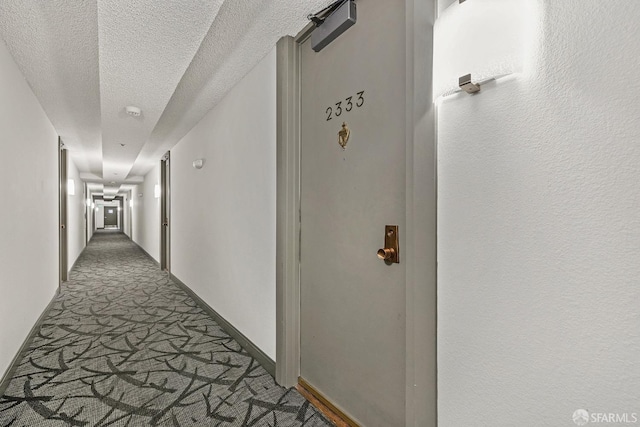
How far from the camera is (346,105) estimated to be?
5.55 ft

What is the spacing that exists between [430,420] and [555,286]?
2.44 feet

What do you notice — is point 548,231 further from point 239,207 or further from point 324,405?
point 239,207

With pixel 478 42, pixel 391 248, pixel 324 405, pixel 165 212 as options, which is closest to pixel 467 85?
pixel 478 42

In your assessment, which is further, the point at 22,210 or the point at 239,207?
the point at 239,207

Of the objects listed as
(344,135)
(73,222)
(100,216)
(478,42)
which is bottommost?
(100,216)

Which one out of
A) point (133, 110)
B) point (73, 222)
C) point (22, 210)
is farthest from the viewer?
point (73, 222)

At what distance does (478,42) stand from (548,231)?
643 mm

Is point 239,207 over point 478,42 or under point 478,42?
under

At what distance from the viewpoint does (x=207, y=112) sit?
12.1 ft

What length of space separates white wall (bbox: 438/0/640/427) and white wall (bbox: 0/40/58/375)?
2.88m

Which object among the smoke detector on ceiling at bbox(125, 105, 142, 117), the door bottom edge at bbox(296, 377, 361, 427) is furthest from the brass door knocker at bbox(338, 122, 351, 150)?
the smoke detector on ceiling at bbox(125, 105, 142, 117)

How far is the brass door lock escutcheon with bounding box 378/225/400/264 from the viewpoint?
1.39m

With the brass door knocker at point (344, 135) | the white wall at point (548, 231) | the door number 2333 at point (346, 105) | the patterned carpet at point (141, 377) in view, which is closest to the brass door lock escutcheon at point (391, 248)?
the white wall at point (548, 231)

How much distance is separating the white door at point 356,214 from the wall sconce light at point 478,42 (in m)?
0.30
